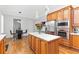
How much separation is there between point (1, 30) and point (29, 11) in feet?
1.14

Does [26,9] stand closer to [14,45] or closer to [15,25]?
[15,25]

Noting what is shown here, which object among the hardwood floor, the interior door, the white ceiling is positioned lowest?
the hardwood floor

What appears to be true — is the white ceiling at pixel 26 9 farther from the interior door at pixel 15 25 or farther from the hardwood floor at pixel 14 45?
the hardwood floor at pixel 14 45

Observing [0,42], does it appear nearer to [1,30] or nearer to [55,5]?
[1,30]

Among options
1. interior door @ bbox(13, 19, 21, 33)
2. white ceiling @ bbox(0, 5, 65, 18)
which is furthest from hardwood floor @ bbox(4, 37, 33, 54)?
white ceiling @ bbox(0, 5, 65, 18)

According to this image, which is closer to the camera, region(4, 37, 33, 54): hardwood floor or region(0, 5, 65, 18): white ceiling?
region(0, 5, 65, 18): white ceiling

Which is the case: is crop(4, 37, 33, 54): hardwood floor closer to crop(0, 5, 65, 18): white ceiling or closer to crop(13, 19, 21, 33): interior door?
crop(13, 19, 21, 33): interior door

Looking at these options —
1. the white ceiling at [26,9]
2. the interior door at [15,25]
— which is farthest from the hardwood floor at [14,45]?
the white ceiling at [26,9]

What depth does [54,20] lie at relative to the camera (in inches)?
53.9

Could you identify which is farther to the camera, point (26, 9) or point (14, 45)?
point (14, 45)

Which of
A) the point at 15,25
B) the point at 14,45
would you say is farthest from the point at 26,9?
the point at 14,45

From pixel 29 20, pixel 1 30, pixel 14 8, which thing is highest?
pixel 14 8

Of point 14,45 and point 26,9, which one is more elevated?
point 26,9

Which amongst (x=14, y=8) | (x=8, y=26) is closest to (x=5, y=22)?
(x=8, y=26)
